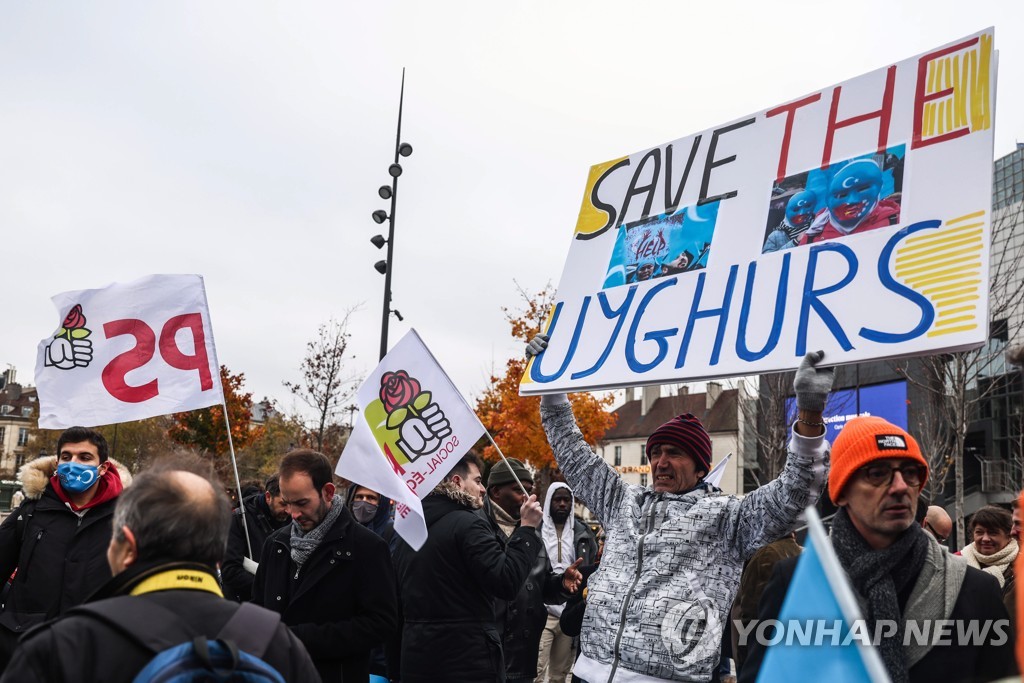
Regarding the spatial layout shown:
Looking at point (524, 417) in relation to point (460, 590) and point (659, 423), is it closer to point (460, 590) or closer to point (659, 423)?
point (460, 590)

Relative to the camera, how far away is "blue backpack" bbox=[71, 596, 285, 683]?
2004 mm

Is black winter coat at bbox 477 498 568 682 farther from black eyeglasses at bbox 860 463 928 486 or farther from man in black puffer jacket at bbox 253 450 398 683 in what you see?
black eyeglasses at bbox 860 463 928 486

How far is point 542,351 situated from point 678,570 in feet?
3.98

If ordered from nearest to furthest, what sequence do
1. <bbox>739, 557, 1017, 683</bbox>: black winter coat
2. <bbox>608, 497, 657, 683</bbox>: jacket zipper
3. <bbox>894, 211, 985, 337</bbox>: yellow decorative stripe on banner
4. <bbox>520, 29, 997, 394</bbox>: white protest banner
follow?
<bbox>739, 557, 1017, 683</bbox>: black winter coat
<bbox>894, 211, 985, 337</bbox>: yellow decorative stripe on banner
<bbox>520, 29, 997, 394</bbox>: white protest banner
<bbox>608, 497, 657, 683</bbox>: jacket zipper

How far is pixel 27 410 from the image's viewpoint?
95.3 meters

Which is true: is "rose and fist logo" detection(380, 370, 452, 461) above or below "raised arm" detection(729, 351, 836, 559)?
above

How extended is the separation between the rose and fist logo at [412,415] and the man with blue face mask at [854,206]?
102 inches

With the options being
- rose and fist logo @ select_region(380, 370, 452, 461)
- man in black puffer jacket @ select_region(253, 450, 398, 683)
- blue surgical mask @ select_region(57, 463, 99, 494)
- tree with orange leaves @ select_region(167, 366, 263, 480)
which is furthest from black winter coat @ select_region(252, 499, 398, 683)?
tree with orange leaves @ select_region(167, 366, 263, 480)

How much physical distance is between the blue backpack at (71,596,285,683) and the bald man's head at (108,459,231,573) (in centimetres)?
19

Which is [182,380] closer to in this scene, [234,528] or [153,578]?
[234,528]

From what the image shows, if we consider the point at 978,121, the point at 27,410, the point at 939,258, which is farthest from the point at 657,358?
the point at 27,410

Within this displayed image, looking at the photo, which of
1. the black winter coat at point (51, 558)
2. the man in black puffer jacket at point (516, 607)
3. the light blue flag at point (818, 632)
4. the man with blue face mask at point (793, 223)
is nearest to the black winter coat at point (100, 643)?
the light blue flag at point (818, 632)

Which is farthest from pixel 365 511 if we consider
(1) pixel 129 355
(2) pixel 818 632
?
(2) pixel 818 632

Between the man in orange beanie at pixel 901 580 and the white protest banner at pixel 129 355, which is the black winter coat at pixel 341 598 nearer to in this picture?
the white protest banner at pixel 129 355
